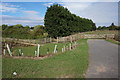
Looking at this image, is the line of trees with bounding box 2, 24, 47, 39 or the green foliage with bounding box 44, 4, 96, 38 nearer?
the green foliage with bounding box 44, 4, 96, 38

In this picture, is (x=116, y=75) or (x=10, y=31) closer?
(x=116, y=75)

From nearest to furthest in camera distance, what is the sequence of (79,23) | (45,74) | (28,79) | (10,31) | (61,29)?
1. (28,79)
2. (45,74)
3. (61,29)
4. (10,31)
5. (79,23)

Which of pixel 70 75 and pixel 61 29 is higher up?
pixel 61 29

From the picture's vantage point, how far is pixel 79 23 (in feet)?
169

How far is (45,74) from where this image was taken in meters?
5.66

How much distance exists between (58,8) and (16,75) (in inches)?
1142

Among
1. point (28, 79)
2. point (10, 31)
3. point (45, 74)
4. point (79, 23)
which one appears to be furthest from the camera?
point (79, 23)

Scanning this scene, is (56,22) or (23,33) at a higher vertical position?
(56,22)

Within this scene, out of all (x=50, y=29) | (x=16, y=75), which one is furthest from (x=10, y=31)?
(x=16, y=75)

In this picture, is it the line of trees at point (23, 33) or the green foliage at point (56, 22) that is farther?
the line of trees at point (23, 33)

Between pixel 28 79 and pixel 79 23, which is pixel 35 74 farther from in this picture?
pixel 79 23

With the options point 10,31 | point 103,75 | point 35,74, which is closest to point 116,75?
point 103,75

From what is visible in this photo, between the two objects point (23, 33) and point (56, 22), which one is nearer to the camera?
point (56, 22)

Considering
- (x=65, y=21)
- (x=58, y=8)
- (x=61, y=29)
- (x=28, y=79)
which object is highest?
(x=58, y=8)
